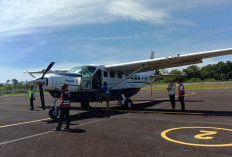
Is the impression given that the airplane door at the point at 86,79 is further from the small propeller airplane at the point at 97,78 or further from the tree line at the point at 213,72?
the tree line at the point at 213,72

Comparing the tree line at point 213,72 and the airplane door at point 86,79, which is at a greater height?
the tree line at point 213,72

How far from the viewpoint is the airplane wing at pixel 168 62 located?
1165cm

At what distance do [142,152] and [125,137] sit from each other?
1503 millimetres

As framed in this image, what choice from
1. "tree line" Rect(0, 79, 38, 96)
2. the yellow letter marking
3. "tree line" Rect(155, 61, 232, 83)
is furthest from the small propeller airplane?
"tree line" Rect(155, 61, 232, 83)

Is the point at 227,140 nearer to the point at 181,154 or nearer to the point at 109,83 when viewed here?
the point at 181,154

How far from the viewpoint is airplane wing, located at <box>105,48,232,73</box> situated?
11.7 metres

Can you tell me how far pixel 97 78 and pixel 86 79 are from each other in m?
1.22

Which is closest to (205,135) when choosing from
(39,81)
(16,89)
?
(39,81)

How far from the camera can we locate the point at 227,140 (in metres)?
5.77

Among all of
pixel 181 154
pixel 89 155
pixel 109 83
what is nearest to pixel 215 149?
pixel 181 154

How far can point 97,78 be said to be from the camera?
1361 cm

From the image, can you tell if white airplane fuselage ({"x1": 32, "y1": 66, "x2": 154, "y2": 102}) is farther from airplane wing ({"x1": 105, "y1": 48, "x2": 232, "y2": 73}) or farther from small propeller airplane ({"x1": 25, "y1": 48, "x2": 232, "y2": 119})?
airplane wing ({"x1": 105, "y1": 48, "x2": 232, "y2": 73})

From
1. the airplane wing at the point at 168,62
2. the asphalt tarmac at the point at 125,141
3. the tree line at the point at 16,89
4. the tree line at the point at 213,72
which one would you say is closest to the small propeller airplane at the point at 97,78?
the airplane wing at the point at 168,62

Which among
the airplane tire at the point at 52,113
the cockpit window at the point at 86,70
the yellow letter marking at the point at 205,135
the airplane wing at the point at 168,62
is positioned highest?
the airplane wing at the point at 168,62
